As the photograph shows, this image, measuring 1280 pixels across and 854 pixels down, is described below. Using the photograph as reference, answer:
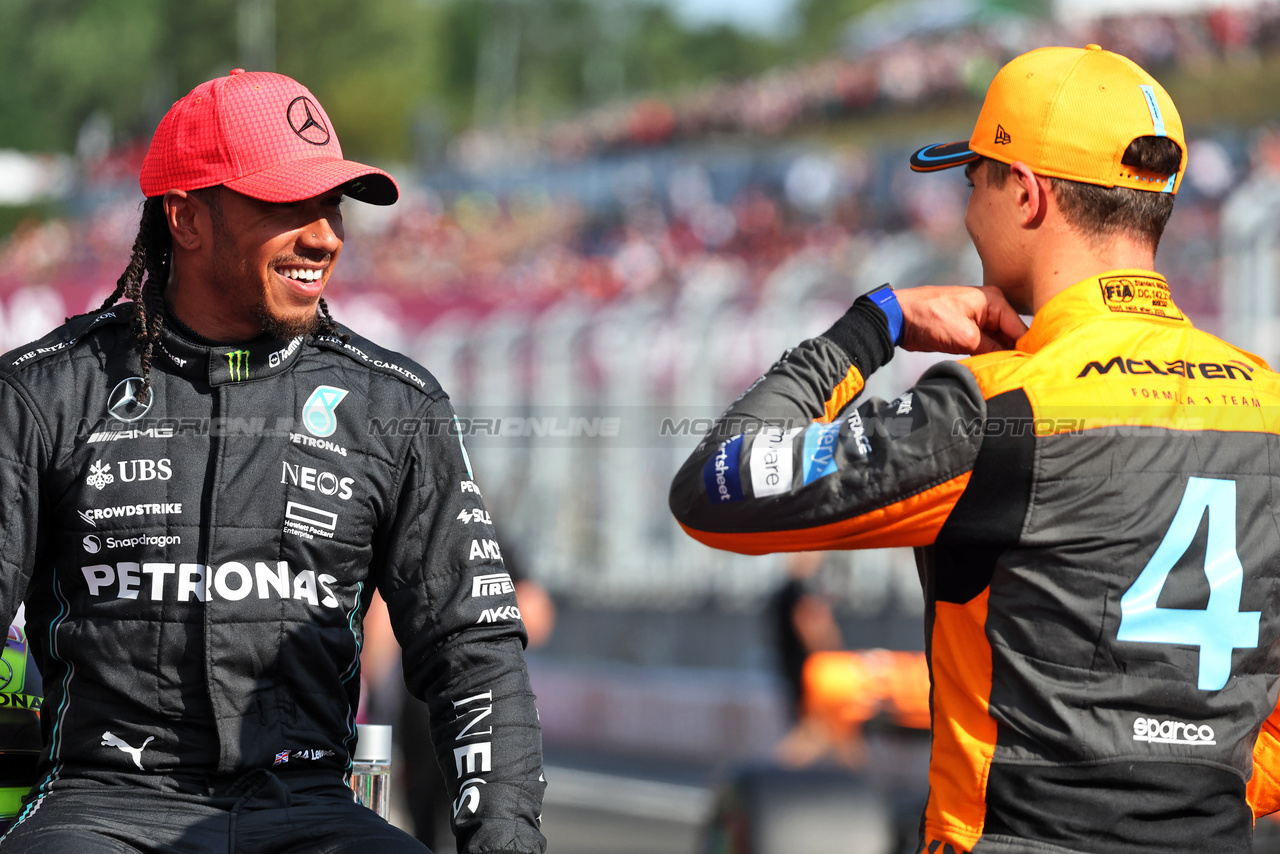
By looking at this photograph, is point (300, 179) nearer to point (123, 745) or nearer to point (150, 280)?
point (150, 280)

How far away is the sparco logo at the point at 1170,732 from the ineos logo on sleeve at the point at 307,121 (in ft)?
5.75

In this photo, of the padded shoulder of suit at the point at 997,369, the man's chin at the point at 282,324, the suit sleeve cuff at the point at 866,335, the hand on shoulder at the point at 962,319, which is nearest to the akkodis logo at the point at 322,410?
the man's chin at the point at 282,324

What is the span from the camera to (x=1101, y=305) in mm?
2324

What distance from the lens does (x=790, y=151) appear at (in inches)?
878

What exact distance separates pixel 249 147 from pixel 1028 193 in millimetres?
1380

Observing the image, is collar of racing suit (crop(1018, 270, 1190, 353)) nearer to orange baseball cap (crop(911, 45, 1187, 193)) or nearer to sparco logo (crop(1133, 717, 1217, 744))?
orange baseball cap (crop(911, 45, 1187, 193))

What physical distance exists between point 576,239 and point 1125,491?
72.9ft

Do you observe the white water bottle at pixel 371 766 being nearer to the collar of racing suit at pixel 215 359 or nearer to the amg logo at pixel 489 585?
the amg logo at pixel 489 585

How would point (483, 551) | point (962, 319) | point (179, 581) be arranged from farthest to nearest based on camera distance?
point (483, 551)
point (179, 581)
point (962, 319)

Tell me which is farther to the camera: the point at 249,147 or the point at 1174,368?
the point at 249,147

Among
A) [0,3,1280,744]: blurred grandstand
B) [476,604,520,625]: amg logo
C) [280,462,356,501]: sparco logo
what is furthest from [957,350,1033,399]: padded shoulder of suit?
[0,3,1280,744]: blurred grandstand

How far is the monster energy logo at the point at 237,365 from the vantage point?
2729mm

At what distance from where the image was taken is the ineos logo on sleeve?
110 inches

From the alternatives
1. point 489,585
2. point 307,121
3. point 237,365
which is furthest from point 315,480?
point 307,121
